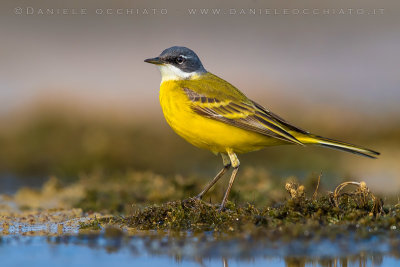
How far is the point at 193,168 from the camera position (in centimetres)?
1658

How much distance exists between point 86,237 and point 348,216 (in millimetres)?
3043

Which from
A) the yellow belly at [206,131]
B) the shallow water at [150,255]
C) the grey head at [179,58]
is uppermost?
the grey head at [179,58]

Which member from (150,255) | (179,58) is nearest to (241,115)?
(179,58)

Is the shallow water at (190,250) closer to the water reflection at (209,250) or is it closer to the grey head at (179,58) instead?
the water reflection at (209,250)

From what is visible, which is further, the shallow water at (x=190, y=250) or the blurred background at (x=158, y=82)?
the blurred background at (x=158, y=82)

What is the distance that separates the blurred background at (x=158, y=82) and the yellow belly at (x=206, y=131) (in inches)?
63.3

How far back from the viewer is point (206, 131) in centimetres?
984

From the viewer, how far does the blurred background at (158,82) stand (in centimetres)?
1650

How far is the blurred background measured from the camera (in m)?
16.5

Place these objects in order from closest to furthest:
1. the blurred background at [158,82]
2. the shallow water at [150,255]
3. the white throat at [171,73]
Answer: the shallow water at [150,255], the white throat at [171,73], the blurred background at [158,82]

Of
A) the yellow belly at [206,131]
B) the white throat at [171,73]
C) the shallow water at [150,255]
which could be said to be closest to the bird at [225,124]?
the yellow belly at [206,131]

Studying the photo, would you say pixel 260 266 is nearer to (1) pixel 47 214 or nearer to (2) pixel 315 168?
(1) pixel 47 214

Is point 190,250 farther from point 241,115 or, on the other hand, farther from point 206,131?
point 241,115

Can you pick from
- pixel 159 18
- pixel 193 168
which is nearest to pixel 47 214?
pixel 193 168
